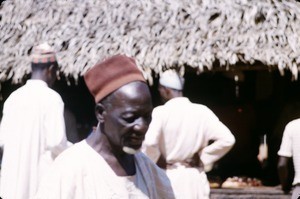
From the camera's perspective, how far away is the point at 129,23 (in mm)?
10625

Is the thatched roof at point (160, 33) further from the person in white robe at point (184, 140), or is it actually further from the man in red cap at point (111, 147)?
the man in red cap at point (111, 147)

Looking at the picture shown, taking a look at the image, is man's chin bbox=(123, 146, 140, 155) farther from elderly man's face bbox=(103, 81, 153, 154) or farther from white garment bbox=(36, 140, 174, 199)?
Answer: white garment bbox=(36, 140, 174, 199)

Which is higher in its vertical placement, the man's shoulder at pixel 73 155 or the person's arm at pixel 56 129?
the man's shoulder at pixel 73 155

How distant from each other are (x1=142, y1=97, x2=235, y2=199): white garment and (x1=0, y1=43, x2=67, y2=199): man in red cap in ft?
3.94

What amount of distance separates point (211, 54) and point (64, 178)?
20.9 ft

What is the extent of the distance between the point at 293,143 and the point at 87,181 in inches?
186

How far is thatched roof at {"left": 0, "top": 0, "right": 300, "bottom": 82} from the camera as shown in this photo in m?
9.86

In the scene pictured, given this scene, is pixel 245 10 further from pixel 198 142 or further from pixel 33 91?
pixel 33 91

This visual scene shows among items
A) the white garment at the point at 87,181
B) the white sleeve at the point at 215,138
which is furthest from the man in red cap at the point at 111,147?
the white sleeve at the point at 215,138

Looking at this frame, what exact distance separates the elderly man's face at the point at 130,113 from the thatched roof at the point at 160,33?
19.8 ft

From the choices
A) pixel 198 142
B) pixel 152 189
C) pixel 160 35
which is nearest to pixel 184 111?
pixel 198 142

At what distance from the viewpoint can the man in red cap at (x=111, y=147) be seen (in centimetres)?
365

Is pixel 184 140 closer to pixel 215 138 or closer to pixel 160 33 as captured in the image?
pixel 215 138

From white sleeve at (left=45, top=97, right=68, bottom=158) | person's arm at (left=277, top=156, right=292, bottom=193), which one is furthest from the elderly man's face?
person's arm at (left=277, top=156, right=292, bottom=193)
